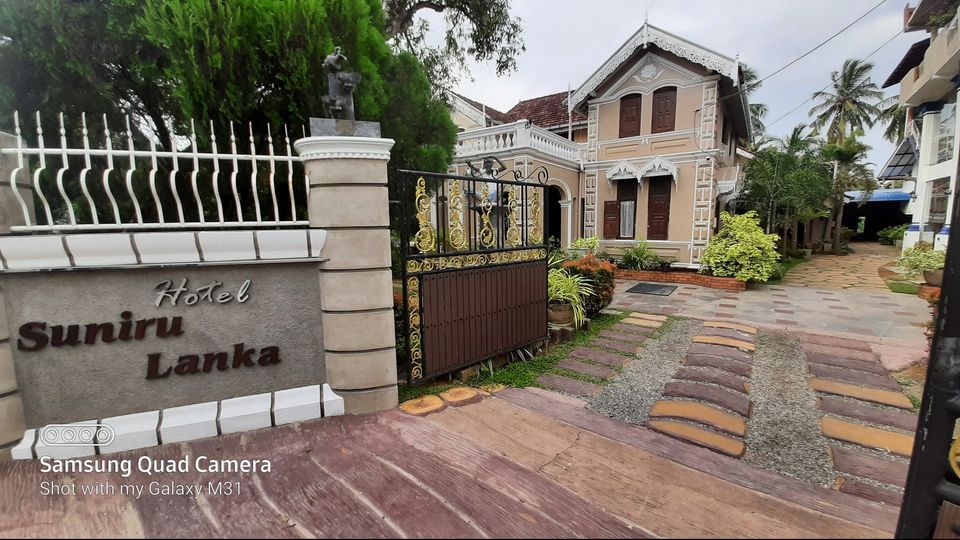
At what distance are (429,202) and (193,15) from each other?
220 centimetres

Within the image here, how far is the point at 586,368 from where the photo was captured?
430cm

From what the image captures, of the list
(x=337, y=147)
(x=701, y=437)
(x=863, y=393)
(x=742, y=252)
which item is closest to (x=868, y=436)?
(x=863, y=393)

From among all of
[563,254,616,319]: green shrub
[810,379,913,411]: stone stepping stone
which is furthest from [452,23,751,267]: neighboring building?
[810,379,913,411]: stone stepping stone

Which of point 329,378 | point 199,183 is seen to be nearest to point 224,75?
point 199,183

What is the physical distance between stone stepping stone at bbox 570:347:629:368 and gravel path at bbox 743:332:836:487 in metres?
1.26

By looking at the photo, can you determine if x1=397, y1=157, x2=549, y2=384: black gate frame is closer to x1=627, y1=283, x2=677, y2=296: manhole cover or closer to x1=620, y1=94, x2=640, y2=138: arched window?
x1=627, y1=283, x2=677, y2=296: manhole cover

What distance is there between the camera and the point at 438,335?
3494mm

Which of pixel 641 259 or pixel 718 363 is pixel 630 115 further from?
pixel 718 363

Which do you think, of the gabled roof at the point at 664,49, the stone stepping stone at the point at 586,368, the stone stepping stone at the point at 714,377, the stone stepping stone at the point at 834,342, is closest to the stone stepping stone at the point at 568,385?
the stone stepping stone at the point at 586,368

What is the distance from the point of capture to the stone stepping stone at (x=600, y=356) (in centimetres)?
446

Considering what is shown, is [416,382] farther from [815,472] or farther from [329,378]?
[815,472]

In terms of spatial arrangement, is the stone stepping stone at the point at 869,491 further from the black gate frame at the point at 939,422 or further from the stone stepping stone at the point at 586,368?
the stone stepping stone at the point at 586,368

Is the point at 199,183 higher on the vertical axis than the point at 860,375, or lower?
higher

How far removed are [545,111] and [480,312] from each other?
1312cm
